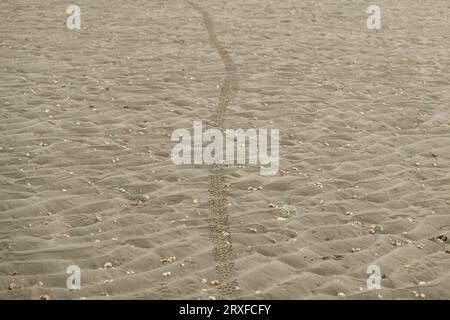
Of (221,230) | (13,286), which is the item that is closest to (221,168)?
(221,230)

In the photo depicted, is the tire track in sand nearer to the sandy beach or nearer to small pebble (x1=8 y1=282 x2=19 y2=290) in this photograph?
the sandy beach

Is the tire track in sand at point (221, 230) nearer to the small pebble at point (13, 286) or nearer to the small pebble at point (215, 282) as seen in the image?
the small pebble at point (215, 282)

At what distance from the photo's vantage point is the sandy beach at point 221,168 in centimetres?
465

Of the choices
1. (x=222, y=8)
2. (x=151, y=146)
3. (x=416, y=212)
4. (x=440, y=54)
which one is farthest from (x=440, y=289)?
(x=222, y=8)

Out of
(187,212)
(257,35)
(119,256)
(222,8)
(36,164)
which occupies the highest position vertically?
(222,8)

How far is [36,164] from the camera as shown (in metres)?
6.23

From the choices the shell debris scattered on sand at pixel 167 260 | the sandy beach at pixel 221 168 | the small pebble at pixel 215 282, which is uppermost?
the sandy beach at pixel 221 168

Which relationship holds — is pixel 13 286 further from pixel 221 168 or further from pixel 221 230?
pixel 221 168

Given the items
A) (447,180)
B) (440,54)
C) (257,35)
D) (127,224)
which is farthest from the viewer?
(257,35)

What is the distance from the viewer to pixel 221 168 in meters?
6.37

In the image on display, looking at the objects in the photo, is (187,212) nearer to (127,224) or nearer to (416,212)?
(127,224)

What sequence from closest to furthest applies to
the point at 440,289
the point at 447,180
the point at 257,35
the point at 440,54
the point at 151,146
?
the point at 440,289 < the point at 447,180 < the point at 151,146 < the point at 440,54 < the point at 257,35

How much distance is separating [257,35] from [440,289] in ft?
26.4

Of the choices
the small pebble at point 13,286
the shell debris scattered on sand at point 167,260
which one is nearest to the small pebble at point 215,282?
the shell debris scattered on sand at point 167,260
